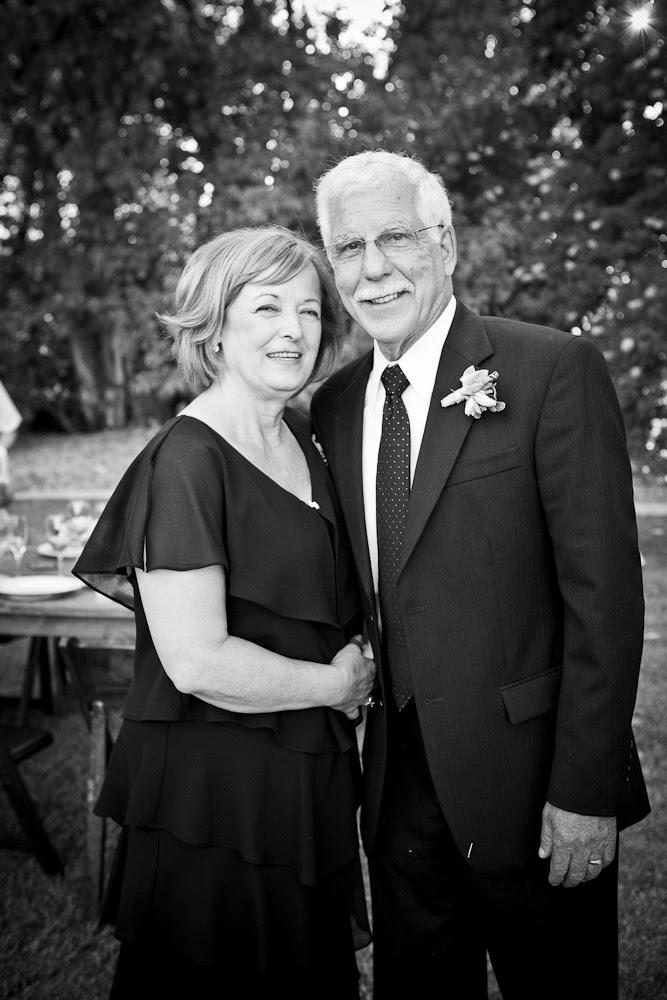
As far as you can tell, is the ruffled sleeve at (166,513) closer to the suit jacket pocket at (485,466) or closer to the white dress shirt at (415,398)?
the white dress shirt at (415,398)

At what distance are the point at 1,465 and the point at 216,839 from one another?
348 centimetres

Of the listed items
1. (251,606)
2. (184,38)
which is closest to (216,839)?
(251,606)

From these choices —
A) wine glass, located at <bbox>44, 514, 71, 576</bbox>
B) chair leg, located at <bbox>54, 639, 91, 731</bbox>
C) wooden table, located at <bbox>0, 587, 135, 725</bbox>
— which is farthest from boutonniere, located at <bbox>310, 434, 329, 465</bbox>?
wine glass, located at <bbox>44, 514, 71, 576</bbox>

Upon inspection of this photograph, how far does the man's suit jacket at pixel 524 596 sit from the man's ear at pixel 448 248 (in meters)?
0.29

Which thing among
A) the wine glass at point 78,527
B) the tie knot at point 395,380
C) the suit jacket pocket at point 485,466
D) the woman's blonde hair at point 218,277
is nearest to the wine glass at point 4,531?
the wine glass at point 78,527

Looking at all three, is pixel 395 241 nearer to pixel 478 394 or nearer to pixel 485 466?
pixel 478 394

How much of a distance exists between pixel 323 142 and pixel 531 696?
10450mm

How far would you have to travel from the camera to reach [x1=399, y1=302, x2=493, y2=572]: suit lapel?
1.90 metres

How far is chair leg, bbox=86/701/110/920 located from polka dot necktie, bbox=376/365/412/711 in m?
1.44

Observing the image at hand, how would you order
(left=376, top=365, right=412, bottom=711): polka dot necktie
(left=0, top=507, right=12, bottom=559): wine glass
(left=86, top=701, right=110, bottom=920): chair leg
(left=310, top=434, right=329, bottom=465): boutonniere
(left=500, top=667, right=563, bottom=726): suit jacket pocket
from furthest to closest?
(left=0, top=507, right=12, bottom=559): wine glass < (left=86, top=701, right=110, bottom=920): chair leg < (left=310, top=434, right=329, bottom=465): boutonniere < (left=376, top=365, right=412, bottom=711): polka dot necktie < (left=500, top=667, right=563, bottom=726): suit jacket pocket

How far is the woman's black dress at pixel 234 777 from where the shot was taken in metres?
2.02

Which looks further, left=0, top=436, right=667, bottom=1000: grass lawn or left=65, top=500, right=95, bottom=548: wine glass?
left=65, top=500, right=95, bottom=548: wine glass

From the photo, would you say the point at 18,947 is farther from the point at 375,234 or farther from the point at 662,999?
the point at 375,234

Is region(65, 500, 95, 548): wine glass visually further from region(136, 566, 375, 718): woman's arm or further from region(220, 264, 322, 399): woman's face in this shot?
region(136, 566, 375, 718): woman's arm
